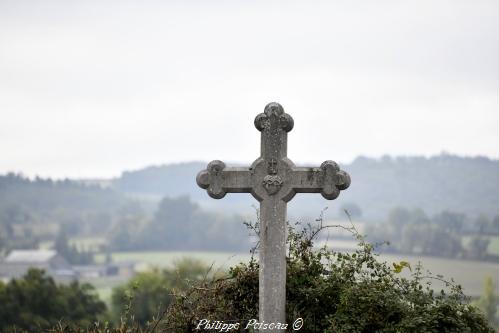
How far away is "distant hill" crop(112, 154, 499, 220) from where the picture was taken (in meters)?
88.5

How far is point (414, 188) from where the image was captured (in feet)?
379

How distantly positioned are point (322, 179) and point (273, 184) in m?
0.58

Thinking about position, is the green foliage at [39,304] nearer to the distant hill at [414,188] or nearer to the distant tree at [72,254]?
the distant hill at [414,188]

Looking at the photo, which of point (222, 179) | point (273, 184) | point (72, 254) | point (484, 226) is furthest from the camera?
point (72, 254)

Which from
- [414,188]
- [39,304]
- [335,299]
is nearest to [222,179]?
[335,299]

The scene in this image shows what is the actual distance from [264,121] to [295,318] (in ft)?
7.73

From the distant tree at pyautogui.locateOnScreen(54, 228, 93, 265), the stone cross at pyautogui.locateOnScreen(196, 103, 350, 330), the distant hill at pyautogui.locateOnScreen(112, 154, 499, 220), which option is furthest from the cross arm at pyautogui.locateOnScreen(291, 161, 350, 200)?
the distant tree at pyautogui.locateOnScreen(54, 228, 93, 265)

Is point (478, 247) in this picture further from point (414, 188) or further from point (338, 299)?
point (338, 299)

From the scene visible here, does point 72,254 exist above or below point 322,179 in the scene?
below

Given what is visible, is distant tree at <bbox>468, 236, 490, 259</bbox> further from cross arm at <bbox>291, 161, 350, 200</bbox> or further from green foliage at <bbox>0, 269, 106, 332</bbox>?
cross arm at <bbox>291, 161, 350, 200</bbox>

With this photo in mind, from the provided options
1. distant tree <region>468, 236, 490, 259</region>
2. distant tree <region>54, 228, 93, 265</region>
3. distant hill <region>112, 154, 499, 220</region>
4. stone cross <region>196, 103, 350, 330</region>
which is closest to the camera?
stone cross <region>196, 103, 350, 330</region>

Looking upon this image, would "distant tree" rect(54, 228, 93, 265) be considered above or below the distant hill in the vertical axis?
below

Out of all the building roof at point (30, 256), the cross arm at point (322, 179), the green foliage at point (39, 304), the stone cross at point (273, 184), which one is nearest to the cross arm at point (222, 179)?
the stone cross at point (273, 184)

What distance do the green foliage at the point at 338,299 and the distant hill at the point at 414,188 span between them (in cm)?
6688
